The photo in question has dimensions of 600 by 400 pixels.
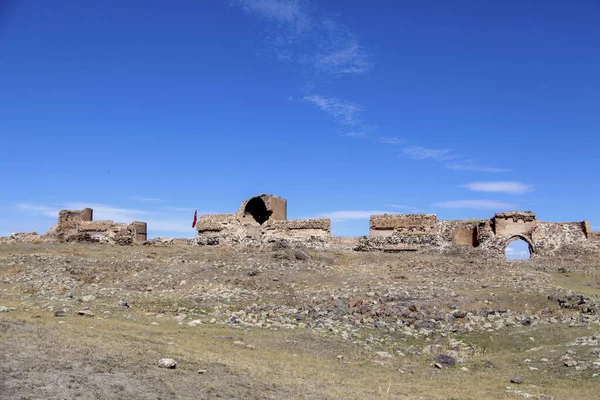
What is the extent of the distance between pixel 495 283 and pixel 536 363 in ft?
27.8

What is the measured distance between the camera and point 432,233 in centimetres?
2953

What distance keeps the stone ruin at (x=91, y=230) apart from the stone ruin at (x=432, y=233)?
396cm

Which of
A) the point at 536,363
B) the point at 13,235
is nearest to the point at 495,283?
the point at 536,363

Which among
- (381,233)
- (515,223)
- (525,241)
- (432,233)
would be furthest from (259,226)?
(525,241)

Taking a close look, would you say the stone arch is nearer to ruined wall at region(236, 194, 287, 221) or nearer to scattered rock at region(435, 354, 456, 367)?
ruined wall at region(236, 194, 287, 221)

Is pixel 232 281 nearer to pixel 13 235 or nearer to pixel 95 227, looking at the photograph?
pixel 95 227

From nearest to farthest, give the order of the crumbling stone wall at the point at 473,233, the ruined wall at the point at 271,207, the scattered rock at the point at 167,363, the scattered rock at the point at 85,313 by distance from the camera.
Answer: the scattered rock at the point at 167,363, the scattered rock at the point at 85,313, the crumbling stone wall at the point at 473,233, the ruined wall at the point at 271,207

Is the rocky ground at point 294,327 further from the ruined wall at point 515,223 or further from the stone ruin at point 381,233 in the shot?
the ruined wall at point 515,223

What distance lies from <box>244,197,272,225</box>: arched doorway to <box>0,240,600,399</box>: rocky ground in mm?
10966

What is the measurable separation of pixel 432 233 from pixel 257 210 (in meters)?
13.2

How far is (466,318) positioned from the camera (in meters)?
14.7

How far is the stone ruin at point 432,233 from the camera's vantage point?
28562 millimetres

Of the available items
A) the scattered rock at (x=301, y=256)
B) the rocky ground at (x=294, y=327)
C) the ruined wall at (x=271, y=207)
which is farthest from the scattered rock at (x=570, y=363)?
the ruined wall at (x=271, y=207)

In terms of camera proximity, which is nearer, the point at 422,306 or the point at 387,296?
the point at 422,306
